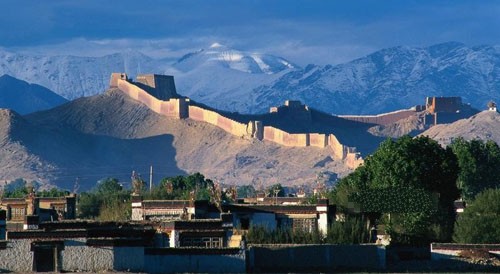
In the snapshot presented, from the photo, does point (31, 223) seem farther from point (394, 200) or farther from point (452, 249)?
point (394, 200)

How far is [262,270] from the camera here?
2486 inches

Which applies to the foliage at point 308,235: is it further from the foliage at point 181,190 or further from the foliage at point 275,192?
the foliage at point 275,192

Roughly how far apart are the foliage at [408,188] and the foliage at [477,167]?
Answer: 18908mm

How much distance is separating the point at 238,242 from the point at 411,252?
8.39m

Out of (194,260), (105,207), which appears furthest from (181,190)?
(194,260)

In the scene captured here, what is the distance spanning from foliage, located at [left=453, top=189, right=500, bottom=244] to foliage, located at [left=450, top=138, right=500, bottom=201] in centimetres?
3153

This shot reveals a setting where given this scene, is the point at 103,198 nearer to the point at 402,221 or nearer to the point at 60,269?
the point at 402,221

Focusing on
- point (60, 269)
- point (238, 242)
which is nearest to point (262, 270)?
point (238, 242)

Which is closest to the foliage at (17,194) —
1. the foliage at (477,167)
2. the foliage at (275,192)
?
the foliage at (275,192)

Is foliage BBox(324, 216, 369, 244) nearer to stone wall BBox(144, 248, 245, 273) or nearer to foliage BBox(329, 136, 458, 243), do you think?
foliage BBox(329, 136, 458, 243)

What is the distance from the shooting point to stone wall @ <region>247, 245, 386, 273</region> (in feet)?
212

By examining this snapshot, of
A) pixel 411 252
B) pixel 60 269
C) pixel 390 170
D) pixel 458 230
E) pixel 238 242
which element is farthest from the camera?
pixel 390 170

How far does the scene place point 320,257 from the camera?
6531 centimetres

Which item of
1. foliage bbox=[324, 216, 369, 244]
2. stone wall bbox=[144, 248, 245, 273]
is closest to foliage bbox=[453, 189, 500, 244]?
foliage bbox=[324, 216, 369, 244]
